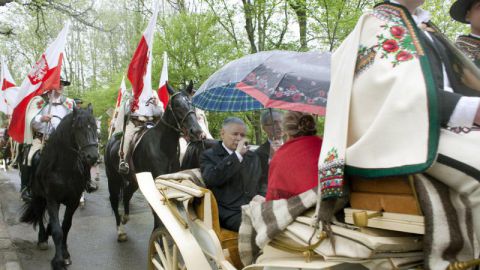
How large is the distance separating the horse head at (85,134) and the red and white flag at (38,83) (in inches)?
47.4

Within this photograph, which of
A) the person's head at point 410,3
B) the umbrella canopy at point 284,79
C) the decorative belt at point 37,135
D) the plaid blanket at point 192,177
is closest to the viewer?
the person's head at point 410,3

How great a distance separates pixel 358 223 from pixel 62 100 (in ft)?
20.1

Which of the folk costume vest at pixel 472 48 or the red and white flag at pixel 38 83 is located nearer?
the folk costume vest at pixel 472 48

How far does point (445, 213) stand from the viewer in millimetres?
1636

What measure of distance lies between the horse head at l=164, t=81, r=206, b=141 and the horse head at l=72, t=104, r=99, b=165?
1054 mm

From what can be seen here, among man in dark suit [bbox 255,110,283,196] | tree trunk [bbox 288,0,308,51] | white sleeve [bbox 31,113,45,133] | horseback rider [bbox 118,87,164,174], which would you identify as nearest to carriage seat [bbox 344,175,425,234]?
man in dark suit [bbox 255,110,283,196]

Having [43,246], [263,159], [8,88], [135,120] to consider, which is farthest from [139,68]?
[8,88]

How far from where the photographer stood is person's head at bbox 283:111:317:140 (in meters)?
2.70

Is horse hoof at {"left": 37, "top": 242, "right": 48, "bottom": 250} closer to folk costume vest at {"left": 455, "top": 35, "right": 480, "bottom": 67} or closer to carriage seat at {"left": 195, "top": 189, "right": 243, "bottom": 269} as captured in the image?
carriage seat at {"left": 195, "top": 189, "right": 243, "bottom": 269}

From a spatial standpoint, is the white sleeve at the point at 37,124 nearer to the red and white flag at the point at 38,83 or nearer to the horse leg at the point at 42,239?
the red and white flag at the point at 38,83

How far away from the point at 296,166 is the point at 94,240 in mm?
5246

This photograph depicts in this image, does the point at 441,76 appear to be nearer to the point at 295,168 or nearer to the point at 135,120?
the point at 295,168

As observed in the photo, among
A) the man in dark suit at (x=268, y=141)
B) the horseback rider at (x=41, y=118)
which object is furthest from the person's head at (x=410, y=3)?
the horseback rider at (x=41, y=118)

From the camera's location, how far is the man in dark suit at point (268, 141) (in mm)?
3812
